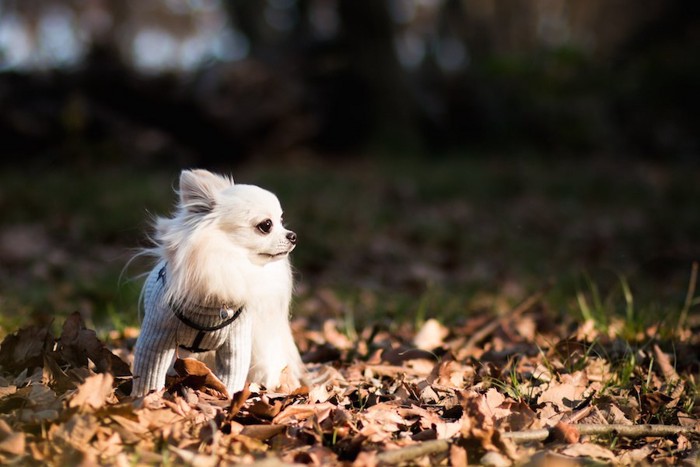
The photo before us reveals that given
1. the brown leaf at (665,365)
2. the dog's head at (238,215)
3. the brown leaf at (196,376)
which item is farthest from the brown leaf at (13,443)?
the brown leaf at (665,365)

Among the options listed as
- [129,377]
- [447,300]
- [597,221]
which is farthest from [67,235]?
[597,221]

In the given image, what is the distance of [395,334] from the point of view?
14.3 feet

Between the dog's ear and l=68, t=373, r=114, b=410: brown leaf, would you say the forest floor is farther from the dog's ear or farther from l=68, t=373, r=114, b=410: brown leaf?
the dog's ear

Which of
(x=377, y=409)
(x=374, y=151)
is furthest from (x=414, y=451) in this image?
(x=374, y=151)

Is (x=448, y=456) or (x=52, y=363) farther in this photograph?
(x=52, y=363)

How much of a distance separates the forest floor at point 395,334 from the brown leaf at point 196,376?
10 mm

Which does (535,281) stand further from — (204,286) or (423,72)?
(423,72)

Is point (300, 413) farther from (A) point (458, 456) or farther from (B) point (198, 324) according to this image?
(A) point (458, 456)

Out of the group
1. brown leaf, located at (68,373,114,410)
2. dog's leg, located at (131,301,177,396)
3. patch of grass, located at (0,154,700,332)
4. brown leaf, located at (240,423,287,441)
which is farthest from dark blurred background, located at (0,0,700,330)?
brown leaf, located at (240,423,287,441)

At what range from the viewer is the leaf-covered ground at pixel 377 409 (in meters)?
2.35

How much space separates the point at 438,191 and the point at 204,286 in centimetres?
753

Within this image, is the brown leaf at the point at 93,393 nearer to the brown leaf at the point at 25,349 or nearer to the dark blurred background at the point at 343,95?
the brown leaf at the point at 25,349

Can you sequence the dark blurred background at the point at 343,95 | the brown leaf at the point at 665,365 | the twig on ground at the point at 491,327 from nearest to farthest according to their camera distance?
the brown leaf at the point at 665,365
the twig on ground at the point at 491,327
the dark blurred background at the point at 343,95

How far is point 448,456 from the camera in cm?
239
